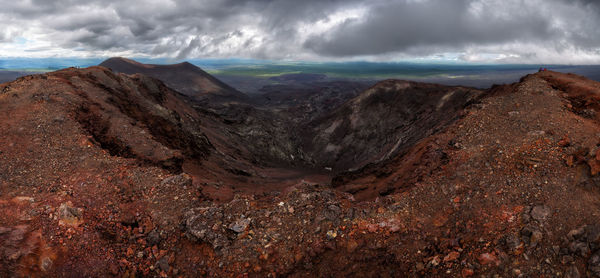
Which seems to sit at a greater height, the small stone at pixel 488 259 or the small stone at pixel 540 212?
the small stone at pixel 540 212

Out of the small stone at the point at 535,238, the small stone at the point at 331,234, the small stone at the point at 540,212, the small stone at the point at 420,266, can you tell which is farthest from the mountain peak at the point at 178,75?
the small stone at the point at 535,238

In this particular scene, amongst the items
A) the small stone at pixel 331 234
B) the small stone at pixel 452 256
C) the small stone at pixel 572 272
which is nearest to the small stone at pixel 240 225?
the small stone at pixel 331 234

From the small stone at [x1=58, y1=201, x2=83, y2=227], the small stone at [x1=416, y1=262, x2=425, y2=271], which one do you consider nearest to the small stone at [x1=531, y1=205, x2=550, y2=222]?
the small stone at [x1=416, y1=262, x2=425, y2=271]

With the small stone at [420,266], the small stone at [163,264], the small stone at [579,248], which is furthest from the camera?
the small stone at [163,264]

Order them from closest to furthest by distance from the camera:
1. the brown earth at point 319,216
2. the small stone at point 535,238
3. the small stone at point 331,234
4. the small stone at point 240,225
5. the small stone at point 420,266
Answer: the small stone at point 535,238
the brown earth at point 319,216
the small stone at point 420,266
the small stone at point 331,234
the small stone at point 240,225

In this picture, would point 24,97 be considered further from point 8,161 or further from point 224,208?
point 224,208

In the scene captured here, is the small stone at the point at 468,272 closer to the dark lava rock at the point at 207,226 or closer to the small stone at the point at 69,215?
the dark lava rock at the point at 207,226

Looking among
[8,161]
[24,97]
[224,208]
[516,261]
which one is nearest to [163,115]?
[24,97]

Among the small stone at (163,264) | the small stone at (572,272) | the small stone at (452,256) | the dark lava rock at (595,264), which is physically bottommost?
the small stone at (163,264)

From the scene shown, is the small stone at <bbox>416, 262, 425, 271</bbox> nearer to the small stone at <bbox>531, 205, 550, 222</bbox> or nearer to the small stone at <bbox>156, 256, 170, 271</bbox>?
the small stone at <bbox>531, 205, 550, 222</bbox>

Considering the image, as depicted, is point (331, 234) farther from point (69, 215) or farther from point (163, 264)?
point (69, 215)

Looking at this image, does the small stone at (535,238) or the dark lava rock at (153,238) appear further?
the dark lava rock at (153,238)
